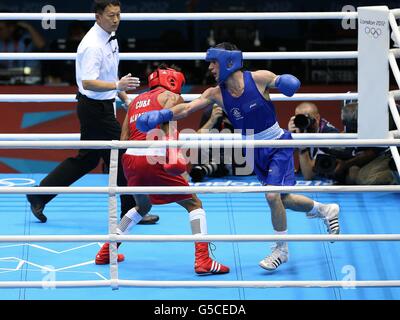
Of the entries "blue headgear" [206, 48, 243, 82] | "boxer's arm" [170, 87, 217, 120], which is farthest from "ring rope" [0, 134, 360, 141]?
"blue headgear" [206, 48, 243, 82]

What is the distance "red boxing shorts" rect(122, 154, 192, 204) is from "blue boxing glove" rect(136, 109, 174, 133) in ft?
1.47

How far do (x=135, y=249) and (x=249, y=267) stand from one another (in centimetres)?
75

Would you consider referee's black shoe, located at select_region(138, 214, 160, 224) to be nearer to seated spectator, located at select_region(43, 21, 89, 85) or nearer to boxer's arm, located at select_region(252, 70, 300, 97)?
boxer's arm, located at select_region(252, 70, 300, 97)

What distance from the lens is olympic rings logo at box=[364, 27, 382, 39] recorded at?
6.70 m

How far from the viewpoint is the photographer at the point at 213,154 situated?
25.2ft

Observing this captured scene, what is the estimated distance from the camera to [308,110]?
7.43m

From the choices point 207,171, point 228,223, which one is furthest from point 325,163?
point 228,223

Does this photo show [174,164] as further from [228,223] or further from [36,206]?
[36,206]

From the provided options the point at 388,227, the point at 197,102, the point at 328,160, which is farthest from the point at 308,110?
the point at 197,102

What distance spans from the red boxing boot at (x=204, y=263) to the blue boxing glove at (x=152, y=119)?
2.48ft

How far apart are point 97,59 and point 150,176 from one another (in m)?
0.92

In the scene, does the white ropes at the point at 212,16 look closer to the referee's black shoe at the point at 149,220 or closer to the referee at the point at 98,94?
the referee at the point at 98,94
